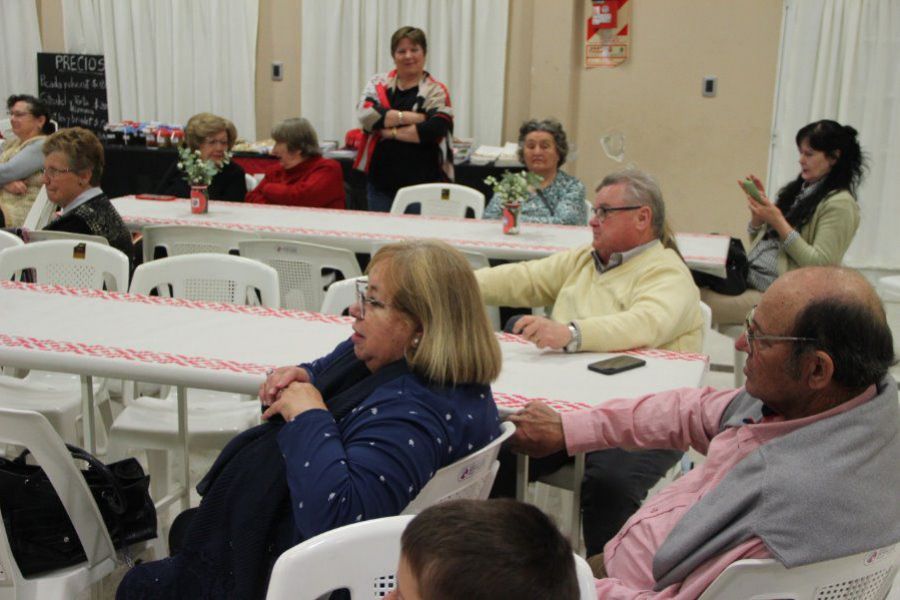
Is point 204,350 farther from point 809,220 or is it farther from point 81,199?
point 809,220

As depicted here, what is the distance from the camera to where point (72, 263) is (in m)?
3.63

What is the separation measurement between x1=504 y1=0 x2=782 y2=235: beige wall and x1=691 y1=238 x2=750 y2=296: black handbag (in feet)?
9.37

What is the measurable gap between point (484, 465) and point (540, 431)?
0.31 meters

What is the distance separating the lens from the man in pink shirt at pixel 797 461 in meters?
1.65

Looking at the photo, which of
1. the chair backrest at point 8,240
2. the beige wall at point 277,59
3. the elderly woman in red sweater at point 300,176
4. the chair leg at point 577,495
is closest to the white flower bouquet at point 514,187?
the elderly woman in red sweater at point 300,176

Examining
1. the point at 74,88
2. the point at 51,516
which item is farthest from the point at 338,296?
the point at 74,88

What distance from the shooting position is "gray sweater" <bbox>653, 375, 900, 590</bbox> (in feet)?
5.38

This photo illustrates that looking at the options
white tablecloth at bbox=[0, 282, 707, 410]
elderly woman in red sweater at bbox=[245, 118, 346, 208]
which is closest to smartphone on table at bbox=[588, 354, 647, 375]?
white tablecloth at bbox=[0, 282, 707, 410]

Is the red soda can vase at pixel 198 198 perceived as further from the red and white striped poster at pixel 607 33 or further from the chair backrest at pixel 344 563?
the chair backrest at pixel 344 563

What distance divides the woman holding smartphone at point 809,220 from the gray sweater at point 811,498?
8.32 feet

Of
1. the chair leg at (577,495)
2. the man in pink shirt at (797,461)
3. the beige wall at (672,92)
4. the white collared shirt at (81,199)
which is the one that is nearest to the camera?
the man in pink shirt at (797,461)

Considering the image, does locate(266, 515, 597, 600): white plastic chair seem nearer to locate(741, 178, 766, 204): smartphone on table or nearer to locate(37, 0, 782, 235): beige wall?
locate(741, 178, 766, 204): smartphone on table

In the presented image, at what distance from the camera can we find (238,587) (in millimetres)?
1968

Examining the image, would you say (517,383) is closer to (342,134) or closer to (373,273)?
(373,273)
